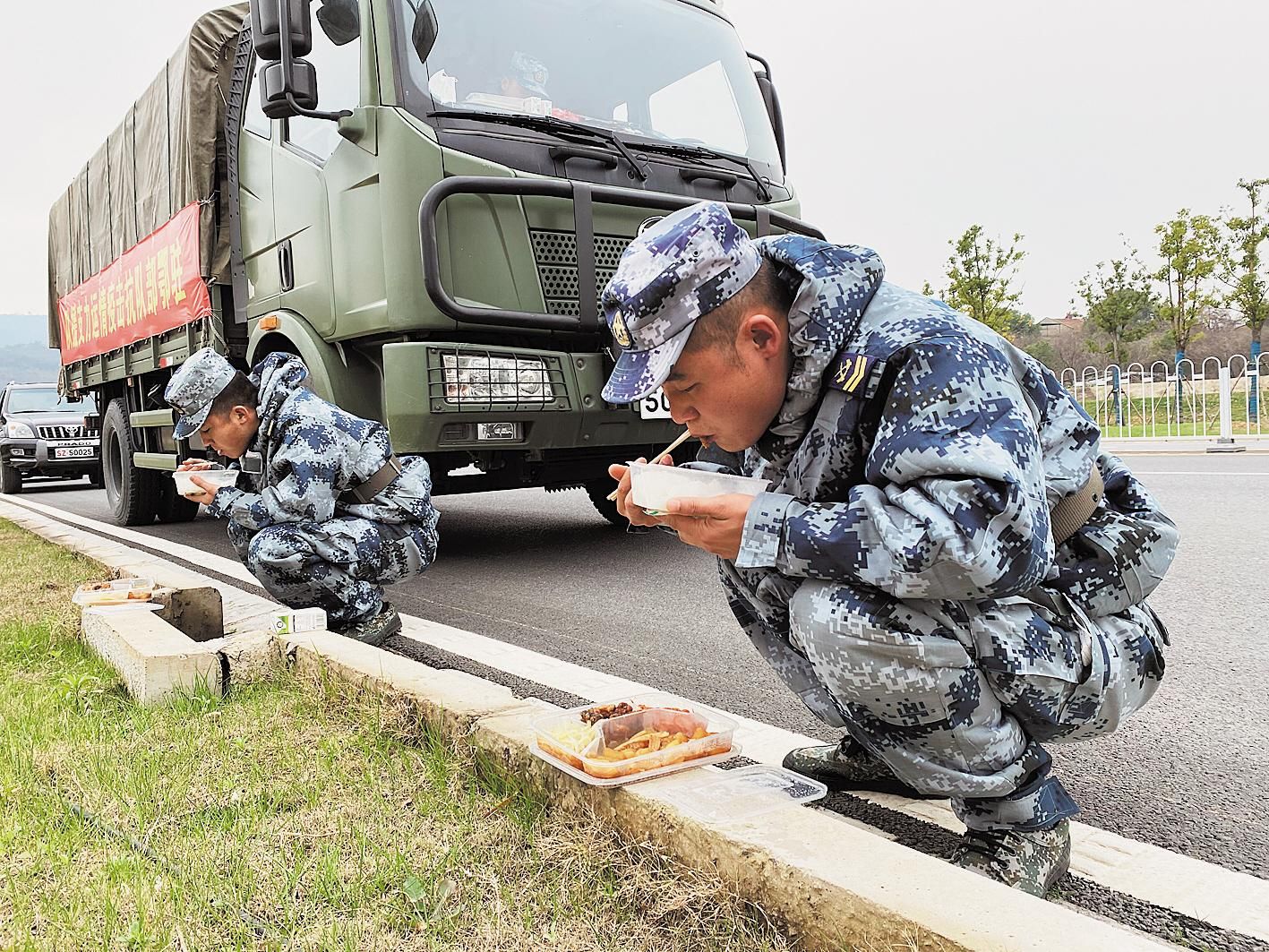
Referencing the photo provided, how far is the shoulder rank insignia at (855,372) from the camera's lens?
65.4 inches

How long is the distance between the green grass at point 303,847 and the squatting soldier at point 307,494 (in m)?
0.98

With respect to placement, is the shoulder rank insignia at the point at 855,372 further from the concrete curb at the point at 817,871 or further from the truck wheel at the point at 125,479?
the truck wheel at the point at 125,479

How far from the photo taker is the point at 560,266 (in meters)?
4.63

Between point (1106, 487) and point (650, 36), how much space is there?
13.8 ft

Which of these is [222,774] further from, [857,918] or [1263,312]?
[1263,312]

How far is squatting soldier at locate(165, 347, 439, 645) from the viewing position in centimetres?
362

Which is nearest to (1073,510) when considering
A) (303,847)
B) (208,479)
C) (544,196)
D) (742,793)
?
(742,793)

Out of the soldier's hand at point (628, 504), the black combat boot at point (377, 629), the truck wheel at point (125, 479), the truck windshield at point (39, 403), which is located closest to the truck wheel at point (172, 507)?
the truck wheel at point (125, 479)

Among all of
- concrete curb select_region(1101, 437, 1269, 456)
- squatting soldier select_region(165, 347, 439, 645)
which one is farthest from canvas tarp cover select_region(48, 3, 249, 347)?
concrete curb select_region(1101, 437, 1269, 456)

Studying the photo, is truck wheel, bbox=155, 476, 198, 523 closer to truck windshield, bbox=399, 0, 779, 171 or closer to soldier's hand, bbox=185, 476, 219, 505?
soldier's hand, bbox=185, 476, 219, 505

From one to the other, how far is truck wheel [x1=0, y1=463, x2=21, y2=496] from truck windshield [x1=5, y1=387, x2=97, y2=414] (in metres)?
1.01

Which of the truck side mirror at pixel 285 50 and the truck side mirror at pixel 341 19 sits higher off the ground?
the truck side mirror at pixel 341 19

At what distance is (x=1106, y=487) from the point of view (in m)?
1.92

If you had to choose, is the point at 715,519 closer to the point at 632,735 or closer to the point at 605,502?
the point at 632,735
